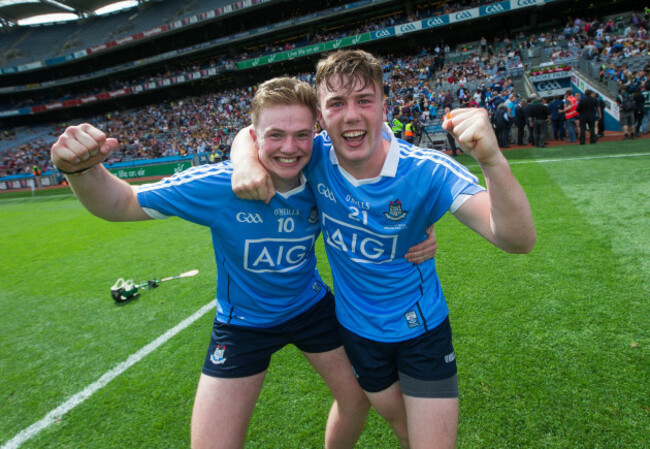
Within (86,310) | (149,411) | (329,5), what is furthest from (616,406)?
(329,5)

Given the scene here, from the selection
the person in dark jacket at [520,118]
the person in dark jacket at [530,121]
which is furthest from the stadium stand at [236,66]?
the person in dark jacket at [520,118]

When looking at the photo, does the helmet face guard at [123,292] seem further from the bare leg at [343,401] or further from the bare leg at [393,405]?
the bare leg at [393,405]

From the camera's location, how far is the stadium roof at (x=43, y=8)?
4534 centimetres

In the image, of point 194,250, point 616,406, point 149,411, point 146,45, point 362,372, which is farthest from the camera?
point 146,45

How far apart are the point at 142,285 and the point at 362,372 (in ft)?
15.2

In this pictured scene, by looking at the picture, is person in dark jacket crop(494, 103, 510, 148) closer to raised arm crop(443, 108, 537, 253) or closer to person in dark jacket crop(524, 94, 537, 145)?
person in dark jacket crop(524, 94, 537, 145)

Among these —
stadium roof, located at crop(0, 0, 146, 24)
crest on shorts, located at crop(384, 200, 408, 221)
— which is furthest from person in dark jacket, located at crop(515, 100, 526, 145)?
stadium roof, located at crop(0, 0, 146, 24)

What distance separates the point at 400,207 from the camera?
5.87 ft

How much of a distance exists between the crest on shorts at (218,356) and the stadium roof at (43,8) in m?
59.7

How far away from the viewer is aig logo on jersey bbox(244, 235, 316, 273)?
204cm

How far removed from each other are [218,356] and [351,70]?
5.67ft

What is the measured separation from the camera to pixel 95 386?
3355 mm

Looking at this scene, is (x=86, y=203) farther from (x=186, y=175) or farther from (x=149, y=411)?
(x=149, y=411)

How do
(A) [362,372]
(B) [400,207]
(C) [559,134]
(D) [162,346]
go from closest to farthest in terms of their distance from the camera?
(B) [400,207], (A) [362,372], (D) [162,346], (C) [559,134]
